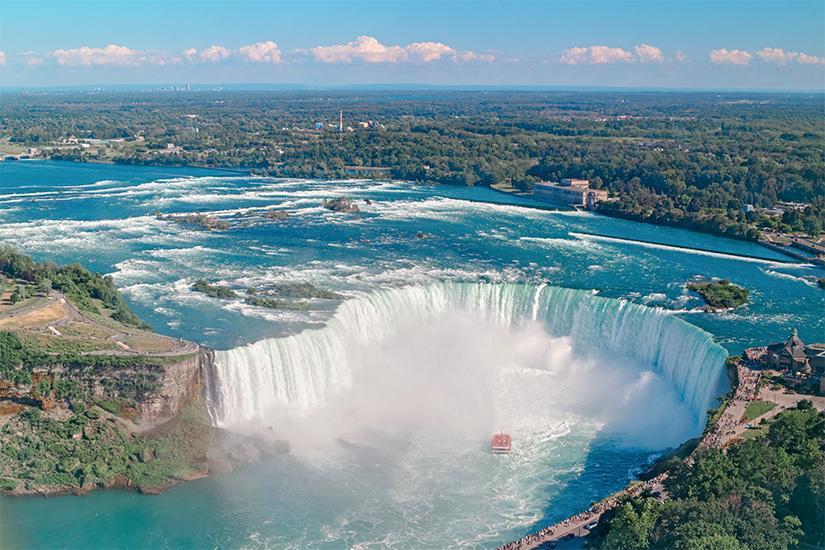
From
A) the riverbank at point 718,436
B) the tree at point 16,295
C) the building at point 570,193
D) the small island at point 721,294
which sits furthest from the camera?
the building at point 570,193

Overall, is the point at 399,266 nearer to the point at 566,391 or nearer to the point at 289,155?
the point at 566,391

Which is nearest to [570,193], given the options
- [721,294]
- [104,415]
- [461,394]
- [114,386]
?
[721,294]

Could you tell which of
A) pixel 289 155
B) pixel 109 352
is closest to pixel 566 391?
pixel 109 352

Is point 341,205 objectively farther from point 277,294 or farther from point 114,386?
point 114,386

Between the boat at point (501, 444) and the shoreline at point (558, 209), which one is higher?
the shoreline at point (558, 209)

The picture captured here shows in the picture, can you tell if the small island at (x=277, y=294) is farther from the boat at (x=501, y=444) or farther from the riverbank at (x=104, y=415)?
the boat at (x=501, y=444)

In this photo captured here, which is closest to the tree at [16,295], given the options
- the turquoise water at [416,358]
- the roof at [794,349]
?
the turquoise water at [416,358]
